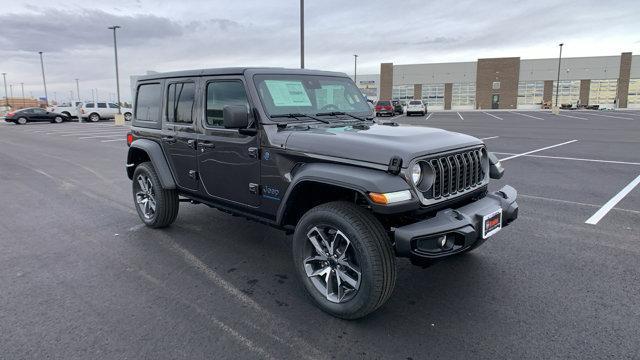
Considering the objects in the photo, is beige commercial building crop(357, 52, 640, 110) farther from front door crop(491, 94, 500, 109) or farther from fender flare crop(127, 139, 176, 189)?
fender flare crop(127, 139, 176, 189)

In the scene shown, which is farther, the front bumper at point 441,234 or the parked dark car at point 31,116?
the parked dark car at point 31,116

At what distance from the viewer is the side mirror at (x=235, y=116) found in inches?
144

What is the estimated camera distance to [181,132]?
4.90 m

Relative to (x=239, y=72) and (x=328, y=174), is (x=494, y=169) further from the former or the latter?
(x=239, y=72)

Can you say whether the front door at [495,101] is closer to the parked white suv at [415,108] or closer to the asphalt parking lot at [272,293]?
the parked white suv at [415,108]

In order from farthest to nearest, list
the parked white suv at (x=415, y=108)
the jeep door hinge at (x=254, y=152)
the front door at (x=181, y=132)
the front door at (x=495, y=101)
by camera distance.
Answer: the front door at (x=495, y=101)
the parked white suv at (x=415, y=108)
the front door at (x=181, y=132)
the jeep door hinge at (x=254, y=152)

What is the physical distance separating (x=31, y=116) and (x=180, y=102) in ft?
122

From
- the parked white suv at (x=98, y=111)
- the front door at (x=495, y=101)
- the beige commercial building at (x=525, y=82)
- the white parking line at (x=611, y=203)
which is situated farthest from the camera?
the front door at (x=495, y=101)

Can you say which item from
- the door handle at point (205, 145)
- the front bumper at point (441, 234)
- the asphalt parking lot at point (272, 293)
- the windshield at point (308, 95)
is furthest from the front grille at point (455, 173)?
the door handle at point (205, 145)

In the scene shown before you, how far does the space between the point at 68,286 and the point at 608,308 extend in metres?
4.57

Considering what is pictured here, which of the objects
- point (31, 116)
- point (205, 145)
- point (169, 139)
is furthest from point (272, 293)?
point (31, 116)

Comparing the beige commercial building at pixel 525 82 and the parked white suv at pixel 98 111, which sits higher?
the beige commercial building at pixel 525 82

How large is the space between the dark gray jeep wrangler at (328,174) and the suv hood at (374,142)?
1 centimetres

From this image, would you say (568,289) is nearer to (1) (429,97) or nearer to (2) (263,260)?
(2) (263,260)
